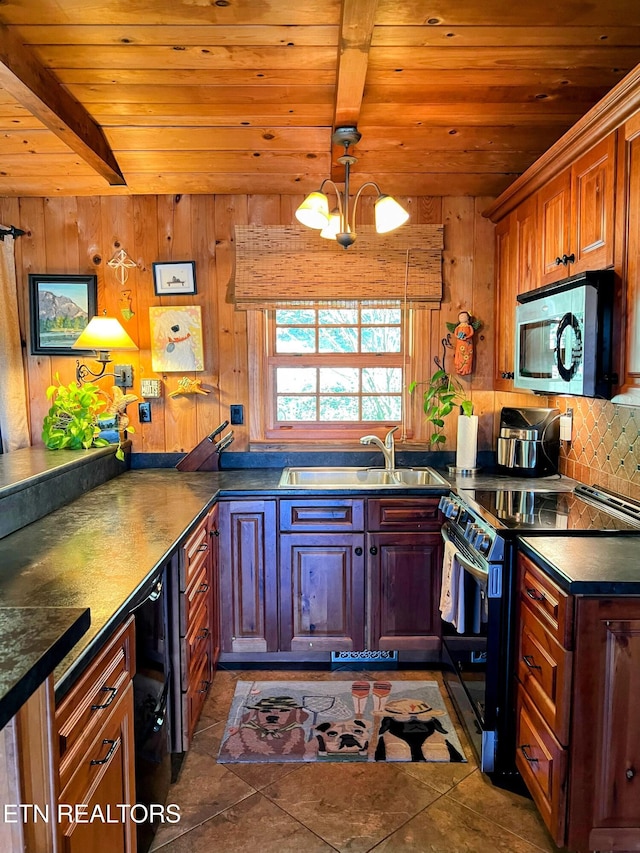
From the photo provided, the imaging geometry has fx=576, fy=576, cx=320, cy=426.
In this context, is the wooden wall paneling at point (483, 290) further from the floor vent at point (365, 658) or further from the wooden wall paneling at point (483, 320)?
the floor vent at point (365, 658)

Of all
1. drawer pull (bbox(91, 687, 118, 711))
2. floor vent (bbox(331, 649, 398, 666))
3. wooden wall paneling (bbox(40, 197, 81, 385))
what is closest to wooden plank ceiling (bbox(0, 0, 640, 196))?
wooden wall paneling (bbox(40, 197, 81, 385))

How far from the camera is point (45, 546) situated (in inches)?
69.7

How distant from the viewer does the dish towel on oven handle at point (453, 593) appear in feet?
7.40

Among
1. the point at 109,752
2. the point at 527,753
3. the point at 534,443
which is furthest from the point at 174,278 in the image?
the point at 527,753

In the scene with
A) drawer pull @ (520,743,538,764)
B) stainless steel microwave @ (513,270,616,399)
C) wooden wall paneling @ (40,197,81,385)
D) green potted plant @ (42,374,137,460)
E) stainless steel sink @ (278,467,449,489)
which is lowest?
drawer pull @ (520,743,538,764)

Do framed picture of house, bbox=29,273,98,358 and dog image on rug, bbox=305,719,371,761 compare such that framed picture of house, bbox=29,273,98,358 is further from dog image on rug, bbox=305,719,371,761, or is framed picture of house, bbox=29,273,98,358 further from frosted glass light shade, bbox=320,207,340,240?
dog image on rug, bbox=305,719,371,761

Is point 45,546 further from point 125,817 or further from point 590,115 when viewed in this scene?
point 590,115

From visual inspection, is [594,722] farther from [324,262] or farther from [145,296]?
[145,296]

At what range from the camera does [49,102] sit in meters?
2.02

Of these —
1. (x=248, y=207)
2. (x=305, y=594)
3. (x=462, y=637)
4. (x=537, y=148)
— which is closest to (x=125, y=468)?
(x=305, y=594)

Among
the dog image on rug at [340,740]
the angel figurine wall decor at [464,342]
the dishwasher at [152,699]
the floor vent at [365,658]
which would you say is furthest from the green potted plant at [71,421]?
the angel figurine wall decor at [464,342]

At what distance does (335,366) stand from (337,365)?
0.04 feet

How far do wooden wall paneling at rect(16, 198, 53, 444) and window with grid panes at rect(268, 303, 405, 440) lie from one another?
1.23 metres

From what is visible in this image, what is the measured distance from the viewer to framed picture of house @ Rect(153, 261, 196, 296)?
309 cm
